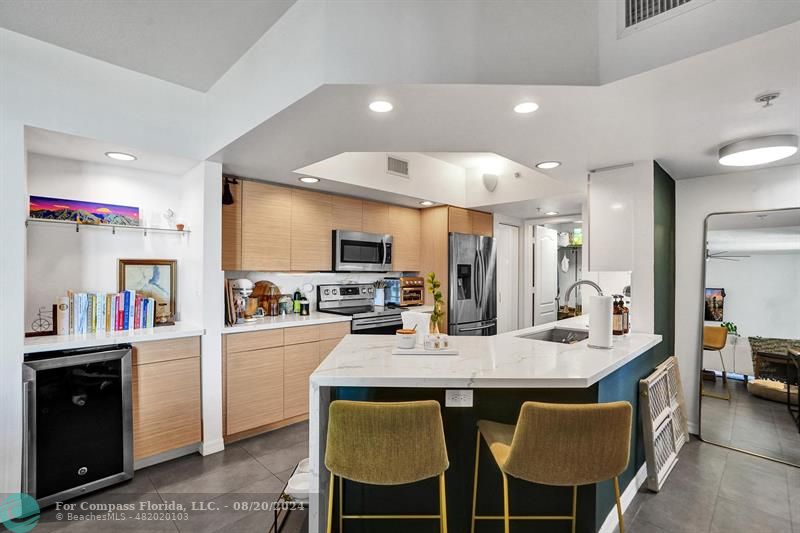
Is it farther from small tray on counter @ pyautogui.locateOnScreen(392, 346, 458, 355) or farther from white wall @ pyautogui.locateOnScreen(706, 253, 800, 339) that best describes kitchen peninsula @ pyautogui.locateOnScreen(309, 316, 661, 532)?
white wall @ pyautogui.locateOnScreen(706, 253, 800, 339)

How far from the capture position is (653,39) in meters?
1.52

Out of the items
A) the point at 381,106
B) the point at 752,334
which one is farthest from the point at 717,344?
the point at 381,106

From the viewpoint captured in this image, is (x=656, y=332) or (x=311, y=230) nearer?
(x=656, y=332)

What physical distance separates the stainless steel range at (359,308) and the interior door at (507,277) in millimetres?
1702

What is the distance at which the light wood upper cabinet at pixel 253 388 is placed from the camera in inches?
118

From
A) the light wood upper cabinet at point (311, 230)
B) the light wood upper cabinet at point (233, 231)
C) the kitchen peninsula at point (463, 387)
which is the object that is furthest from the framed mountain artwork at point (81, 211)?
the kitchen peninsula at point (463, 387)

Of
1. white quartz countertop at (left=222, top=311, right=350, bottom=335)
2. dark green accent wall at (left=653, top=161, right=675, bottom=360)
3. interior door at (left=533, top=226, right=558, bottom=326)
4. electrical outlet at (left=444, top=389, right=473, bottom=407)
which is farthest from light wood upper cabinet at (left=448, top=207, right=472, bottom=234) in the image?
electrical outlet at (left=444, top=389, right=473, bottom=407)

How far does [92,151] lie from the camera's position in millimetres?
2617

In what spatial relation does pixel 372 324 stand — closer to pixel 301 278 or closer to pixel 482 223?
pixel 301 278

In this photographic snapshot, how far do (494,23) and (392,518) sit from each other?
2.28 m

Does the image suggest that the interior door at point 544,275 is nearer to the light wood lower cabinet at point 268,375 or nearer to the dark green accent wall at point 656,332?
the dark green accent wall at point 656,332

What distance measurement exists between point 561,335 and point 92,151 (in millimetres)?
3769

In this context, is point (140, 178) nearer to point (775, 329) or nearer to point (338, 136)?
point (338, 136)

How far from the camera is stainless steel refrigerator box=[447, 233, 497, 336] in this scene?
4.57 m
